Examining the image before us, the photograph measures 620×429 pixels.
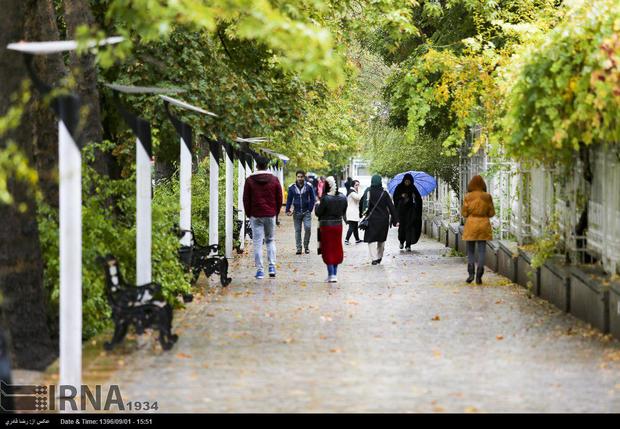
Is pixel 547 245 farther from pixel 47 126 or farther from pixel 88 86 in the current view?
pixel 47 126

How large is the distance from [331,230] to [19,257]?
10.4 metres

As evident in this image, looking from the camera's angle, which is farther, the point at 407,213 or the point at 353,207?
the point at 353,207

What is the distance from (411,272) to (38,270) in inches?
502

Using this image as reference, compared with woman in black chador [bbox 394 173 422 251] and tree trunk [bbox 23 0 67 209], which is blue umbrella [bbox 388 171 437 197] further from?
tree trunk [bbox 23 0 67 209]

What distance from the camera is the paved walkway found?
32.6ft

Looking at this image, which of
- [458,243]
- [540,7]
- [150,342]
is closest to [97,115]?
[150,342]

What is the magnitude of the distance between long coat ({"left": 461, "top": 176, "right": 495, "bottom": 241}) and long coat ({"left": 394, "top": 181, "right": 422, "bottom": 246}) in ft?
36.4

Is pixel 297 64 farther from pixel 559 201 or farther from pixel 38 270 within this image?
pixel 559 201

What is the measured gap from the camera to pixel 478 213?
21.2 m

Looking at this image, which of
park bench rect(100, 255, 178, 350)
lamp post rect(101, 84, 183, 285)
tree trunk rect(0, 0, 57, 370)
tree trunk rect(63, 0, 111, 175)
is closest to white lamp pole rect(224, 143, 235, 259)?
tree trunk rect(63, 0, 111, 175)

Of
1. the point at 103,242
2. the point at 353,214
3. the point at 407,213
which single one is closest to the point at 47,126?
the point at 103,242

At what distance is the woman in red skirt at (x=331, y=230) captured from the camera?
21.8m

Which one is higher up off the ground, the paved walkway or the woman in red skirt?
the woman in red skirt
